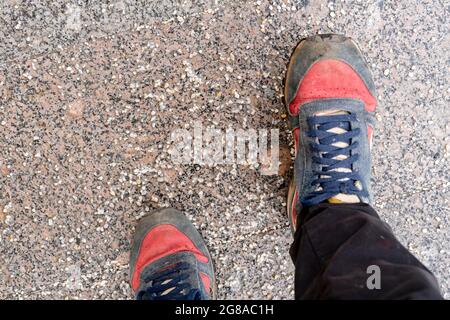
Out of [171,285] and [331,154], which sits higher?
[331,154]

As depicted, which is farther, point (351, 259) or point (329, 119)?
point (329, 119)

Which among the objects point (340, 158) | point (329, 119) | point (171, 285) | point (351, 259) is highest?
point (329, 119)

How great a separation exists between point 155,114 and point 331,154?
477 mm

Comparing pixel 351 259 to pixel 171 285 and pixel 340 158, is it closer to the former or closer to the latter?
pixel 340 158

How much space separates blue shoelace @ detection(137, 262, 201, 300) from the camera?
46.2 inches

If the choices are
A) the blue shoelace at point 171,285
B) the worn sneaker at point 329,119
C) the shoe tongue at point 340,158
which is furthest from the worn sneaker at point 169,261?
the shoe tongue at point 340,158

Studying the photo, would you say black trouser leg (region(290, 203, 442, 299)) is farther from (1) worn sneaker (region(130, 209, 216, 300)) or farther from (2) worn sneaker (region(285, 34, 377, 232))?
(1) worn sneaker (region(130, 209, 216, 300))

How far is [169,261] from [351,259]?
0.51 meters

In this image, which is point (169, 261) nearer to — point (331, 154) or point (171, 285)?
point (171, 285)

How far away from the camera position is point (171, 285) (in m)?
1.18

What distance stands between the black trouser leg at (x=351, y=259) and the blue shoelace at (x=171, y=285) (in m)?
0.31

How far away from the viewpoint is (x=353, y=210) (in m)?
1.04

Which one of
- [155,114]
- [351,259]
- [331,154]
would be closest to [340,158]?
[331,154]
